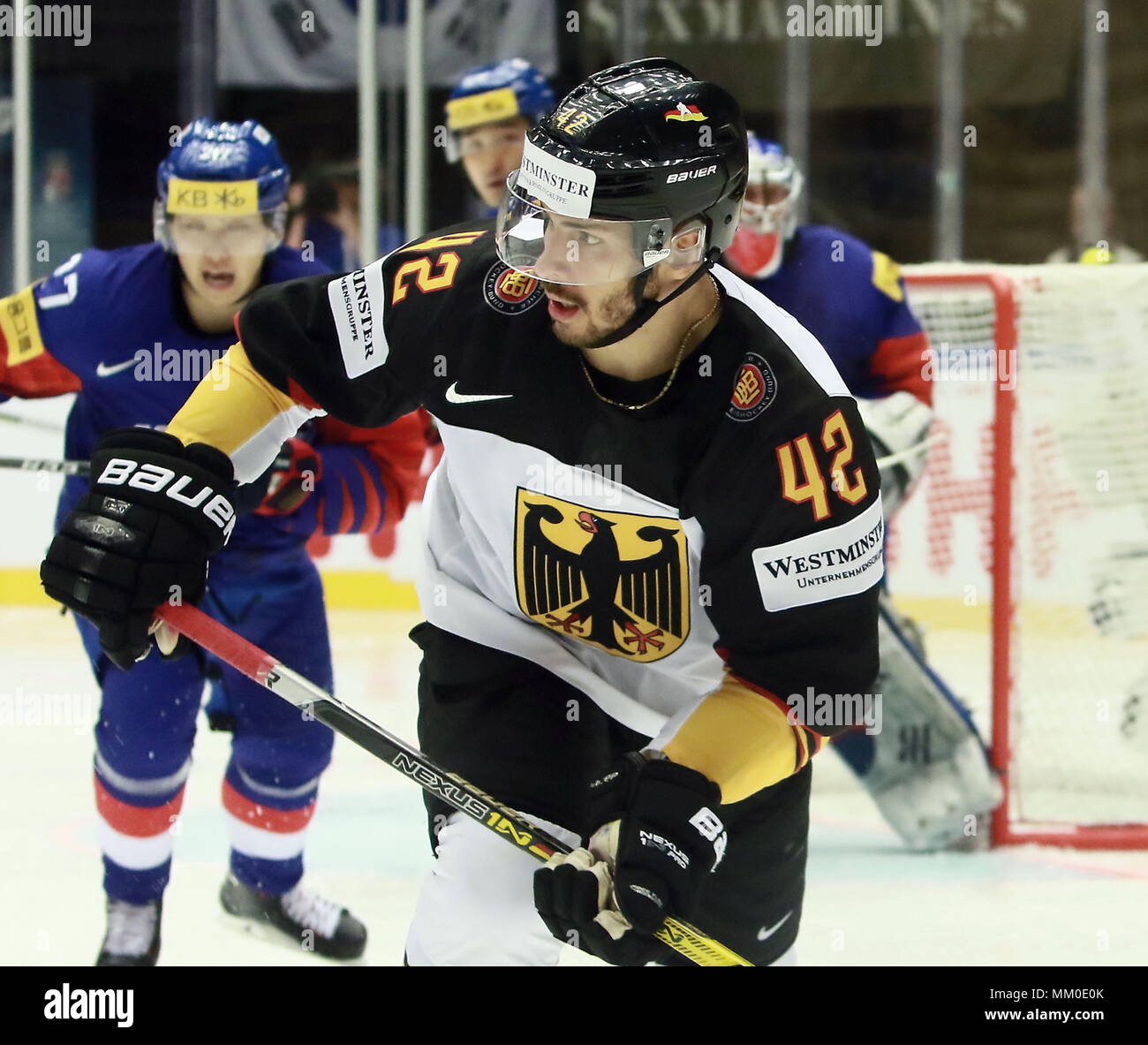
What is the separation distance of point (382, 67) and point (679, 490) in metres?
4.58

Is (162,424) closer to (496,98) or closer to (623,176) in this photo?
(623,176)

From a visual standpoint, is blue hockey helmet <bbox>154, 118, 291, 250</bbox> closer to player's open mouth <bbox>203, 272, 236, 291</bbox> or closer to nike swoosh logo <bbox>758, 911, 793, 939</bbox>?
player's open mouth <bbox>203, 272, 236, 291</bbox>

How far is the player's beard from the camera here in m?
1.78

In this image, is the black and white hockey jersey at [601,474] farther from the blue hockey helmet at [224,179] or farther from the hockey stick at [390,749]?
the blue hockey helmet at [224,179]

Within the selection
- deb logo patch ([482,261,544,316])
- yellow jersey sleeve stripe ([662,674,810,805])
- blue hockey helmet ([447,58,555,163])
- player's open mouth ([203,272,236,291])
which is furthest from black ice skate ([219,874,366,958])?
blue hockey helmet ([447,58,555,163])

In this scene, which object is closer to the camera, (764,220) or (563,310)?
(563,310)

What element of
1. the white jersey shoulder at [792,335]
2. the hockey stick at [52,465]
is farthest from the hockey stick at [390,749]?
the hockey stick at [52,465]

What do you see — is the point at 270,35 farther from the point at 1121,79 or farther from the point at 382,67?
the point at 1121,79

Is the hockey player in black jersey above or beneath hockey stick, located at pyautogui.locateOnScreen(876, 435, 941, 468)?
above

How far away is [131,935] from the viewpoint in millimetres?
2742

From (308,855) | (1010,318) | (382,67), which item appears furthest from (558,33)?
(308,855)

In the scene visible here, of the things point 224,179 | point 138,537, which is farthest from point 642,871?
point 224,179

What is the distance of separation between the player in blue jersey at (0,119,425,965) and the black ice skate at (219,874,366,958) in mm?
13

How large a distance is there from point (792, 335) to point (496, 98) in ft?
7.43
